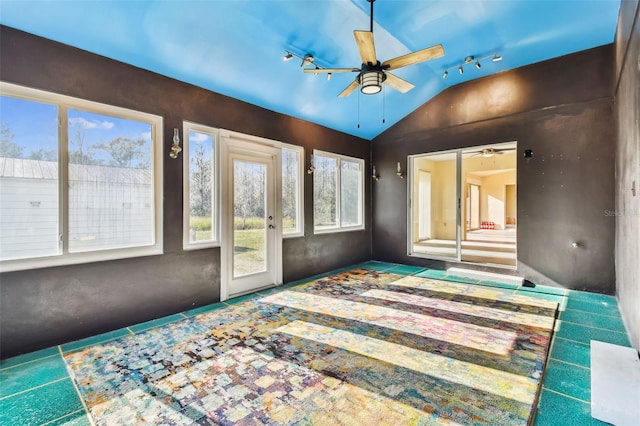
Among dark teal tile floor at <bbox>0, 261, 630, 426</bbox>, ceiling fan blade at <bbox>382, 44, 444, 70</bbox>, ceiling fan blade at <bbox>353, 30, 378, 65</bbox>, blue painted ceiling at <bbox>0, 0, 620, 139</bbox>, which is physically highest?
blue painted ceiling at <bbox>0, 0, 620, 139</bbox>

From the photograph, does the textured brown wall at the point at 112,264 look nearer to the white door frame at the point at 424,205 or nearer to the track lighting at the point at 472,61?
the track lighting at the point at 472,61

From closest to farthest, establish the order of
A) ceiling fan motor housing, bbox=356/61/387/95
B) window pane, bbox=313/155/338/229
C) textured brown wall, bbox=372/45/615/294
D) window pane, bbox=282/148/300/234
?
ceiling fan motor housing, bbox=356/61/387/95, textured brown wall, bbox=372/45/615/294, window pane, bbox=282/148/300/234, window pane, bbox=313/155/338/229

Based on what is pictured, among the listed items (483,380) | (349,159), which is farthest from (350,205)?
(483,380)

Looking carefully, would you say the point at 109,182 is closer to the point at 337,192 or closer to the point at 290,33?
the point at 290,33

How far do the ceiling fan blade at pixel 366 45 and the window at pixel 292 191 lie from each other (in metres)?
2.57

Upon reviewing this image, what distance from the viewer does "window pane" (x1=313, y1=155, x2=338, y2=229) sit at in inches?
234

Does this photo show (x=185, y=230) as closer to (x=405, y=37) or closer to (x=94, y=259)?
(x=94, y=259)

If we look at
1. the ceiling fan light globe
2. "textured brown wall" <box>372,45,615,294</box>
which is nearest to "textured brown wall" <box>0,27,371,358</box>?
the ceiling fan light globe

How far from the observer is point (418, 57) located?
2.96m

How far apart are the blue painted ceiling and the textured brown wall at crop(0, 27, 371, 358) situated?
0.56 ft

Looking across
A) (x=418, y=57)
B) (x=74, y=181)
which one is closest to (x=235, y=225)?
(x=74, y=181)

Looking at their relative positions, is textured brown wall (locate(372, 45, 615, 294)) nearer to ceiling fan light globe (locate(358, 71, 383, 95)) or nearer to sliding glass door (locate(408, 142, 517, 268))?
sliding glass door (locate(408, 142, 517, 268))

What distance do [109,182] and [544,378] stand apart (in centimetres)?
453

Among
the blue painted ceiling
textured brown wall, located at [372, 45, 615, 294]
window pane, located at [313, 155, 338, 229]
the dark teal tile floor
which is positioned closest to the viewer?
the dark teal tile floor
